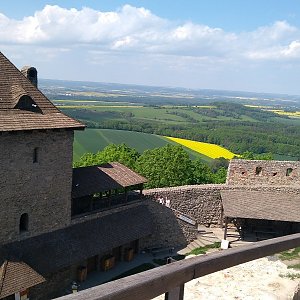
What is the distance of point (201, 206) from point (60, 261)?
32.5 ft

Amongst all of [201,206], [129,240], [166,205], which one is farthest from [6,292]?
[201,206]

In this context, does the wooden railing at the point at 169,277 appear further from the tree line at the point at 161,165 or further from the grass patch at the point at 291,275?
the tree line at the point at 161,165

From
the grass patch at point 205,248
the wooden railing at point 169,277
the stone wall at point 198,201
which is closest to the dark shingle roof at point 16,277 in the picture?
the grass patch at point 205,248

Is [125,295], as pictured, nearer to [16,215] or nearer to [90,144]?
[16,215]

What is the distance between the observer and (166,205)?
22.9 meters

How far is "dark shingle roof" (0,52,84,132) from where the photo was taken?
49.3 ft

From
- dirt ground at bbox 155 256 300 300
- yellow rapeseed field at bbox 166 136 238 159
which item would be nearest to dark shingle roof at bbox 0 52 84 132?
dirt ground at bbox 155 256 300 300

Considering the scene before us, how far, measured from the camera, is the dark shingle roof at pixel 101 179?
1848 cm

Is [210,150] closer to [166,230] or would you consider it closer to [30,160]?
[166,230]

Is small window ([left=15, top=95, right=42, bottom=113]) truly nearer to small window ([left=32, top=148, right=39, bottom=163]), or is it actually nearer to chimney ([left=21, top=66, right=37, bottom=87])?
small window ([left=32, top=148, right=39, bottom=163])

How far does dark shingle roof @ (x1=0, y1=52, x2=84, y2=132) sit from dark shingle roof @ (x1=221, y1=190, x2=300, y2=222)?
10141 millimetres

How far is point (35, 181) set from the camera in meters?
15.9

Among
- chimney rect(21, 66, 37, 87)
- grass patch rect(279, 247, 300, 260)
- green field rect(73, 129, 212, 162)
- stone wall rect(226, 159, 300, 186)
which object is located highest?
chimney rect(21, 66, 37, 87)

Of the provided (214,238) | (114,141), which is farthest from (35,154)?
(114,141)
